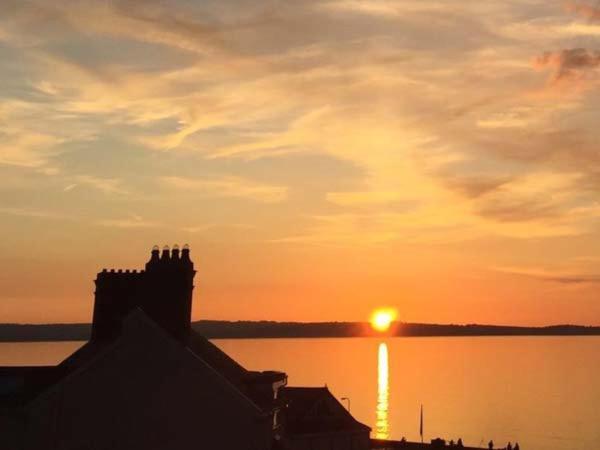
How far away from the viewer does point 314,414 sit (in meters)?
60.8

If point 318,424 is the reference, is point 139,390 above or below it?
below

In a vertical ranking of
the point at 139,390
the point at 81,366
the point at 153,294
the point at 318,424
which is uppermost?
the point at 153,294

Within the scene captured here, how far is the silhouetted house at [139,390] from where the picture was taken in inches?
1172

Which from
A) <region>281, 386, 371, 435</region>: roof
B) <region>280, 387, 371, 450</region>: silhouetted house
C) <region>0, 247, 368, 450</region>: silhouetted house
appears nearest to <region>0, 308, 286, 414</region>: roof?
<region>0, 247, 368, 450</region>: silhouetted house

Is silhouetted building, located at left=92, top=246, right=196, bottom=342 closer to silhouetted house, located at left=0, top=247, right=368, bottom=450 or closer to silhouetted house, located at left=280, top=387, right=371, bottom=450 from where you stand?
silhouetted house, located at left=0, top=247, right=368, bottom=450

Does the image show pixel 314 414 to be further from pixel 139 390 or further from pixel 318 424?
pixel 139 390

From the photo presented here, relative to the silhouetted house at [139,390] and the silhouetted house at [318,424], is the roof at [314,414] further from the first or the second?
the silhouetted house at [139,390]

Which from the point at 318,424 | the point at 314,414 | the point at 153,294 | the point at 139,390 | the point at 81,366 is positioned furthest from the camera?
the point at 314,414

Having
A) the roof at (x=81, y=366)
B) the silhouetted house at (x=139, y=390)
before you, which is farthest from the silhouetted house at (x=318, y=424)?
the silhouetted house at (x=139, y=390)

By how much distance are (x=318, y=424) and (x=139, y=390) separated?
3157 centimetres

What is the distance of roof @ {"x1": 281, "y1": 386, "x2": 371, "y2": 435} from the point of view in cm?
5825

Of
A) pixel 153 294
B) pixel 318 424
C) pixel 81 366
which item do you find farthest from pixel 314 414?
pixel 81 366

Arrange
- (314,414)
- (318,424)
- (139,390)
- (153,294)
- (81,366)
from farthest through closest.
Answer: (314,414) → (318,424) → (153,294) → (139,390) → (81,366)

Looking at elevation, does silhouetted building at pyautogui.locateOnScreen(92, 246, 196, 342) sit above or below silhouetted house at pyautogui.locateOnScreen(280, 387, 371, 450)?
above
